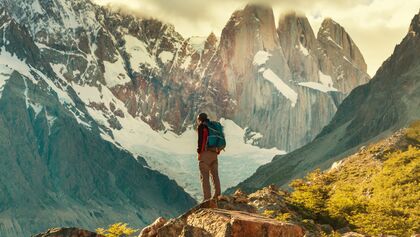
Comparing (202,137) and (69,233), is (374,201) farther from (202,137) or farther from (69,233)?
(69,233)

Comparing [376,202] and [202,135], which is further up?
[202,135]

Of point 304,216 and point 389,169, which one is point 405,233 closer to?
point 304,216

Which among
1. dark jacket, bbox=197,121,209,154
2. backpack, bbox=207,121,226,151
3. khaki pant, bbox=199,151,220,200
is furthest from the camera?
khaki pant, bbox=199,151,220,200

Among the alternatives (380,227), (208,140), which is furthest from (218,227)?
(380,227)

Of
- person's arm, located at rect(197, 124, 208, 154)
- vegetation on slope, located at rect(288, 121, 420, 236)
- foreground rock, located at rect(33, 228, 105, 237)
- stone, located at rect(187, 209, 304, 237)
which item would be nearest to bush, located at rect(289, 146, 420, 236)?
vegetation on slope, located at rect(288, 121, 420, 236)

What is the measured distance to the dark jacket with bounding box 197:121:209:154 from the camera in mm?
23703

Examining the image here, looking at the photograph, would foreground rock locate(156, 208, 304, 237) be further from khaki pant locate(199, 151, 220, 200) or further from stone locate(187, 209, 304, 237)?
khaki pant locate(199, 151, 220, 200)

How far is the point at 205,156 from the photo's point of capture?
2408cm

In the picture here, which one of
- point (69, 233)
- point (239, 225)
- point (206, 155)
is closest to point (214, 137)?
point (206, 155)

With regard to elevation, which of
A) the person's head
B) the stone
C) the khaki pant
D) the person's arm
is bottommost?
the stone

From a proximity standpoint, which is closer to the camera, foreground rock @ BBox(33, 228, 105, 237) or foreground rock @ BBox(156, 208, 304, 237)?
foreground rock @ BBox(156, 208, 304, 237)

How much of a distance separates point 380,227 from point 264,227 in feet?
61.6

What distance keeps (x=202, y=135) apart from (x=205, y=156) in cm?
71

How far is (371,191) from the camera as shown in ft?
198
